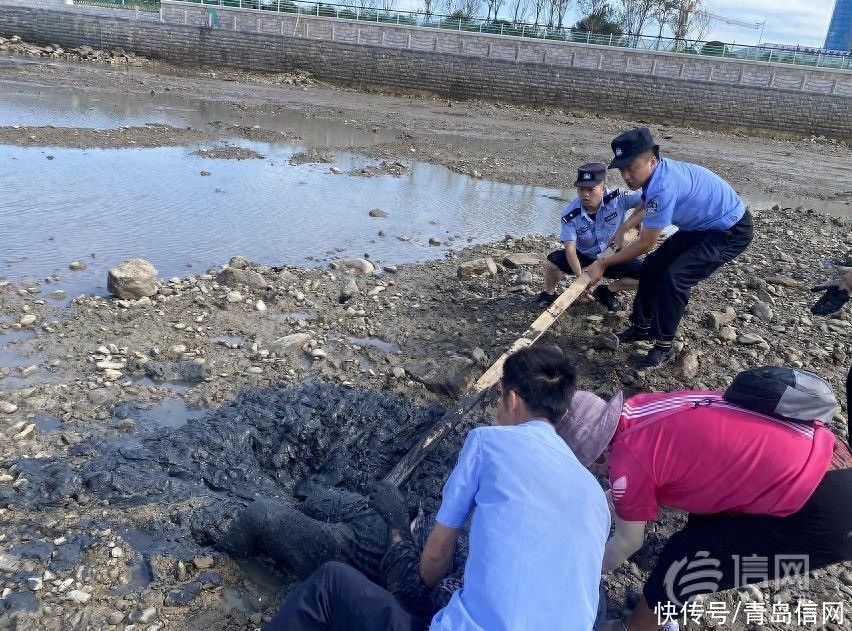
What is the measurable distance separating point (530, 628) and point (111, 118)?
45.6ft

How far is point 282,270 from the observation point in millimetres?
5918

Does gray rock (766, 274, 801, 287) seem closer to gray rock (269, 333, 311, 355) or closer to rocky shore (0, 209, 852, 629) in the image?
rocky shore (0, 209, 852, 629)

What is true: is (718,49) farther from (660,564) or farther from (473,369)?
(660,564)

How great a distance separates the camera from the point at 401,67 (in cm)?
2573

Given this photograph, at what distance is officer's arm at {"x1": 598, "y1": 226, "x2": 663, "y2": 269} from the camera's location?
167 inches

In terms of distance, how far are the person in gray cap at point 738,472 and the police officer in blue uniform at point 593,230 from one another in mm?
2794

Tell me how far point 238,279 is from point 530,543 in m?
4.25

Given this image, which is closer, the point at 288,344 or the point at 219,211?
the point at 288,344

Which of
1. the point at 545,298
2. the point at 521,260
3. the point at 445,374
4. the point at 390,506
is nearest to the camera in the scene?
the point at 390,506

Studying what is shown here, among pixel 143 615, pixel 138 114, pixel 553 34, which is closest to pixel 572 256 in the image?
pixel 143 615

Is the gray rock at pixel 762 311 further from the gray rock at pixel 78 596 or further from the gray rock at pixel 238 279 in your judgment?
the gray rock at pixel 78 596

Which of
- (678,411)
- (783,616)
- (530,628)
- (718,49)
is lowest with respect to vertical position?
(783,616)

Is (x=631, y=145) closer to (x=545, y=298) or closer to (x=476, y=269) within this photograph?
(x=545, y=298)

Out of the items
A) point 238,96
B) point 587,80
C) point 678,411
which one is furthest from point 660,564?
point 587,80
